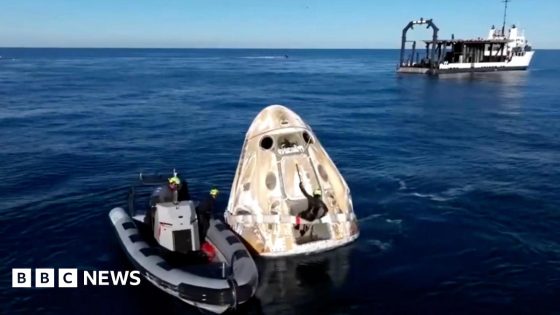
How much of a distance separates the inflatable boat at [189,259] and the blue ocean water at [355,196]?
3.99 ft

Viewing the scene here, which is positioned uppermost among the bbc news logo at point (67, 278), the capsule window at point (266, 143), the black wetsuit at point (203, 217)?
the capsule window at point (266, 143)

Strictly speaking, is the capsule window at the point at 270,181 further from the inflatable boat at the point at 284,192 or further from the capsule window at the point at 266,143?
the capsule window at the point at 266,143

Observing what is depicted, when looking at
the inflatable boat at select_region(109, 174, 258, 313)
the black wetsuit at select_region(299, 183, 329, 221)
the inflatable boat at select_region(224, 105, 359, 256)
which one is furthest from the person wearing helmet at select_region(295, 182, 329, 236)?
the inflatable boat at select_region(109, 174, 258, 313)

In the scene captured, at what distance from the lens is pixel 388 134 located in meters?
44.8

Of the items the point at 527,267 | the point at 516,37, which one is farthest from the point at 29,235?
the point at 516,37

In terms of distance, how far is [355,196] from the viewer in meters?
27.2

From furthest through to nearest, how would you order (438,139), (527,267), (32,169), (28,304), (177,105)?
(177,105) < (438,139) < (32,169) < (527,267) < (28,304)

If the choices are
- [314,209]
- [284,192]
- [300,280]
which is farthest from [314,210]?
[300,280]

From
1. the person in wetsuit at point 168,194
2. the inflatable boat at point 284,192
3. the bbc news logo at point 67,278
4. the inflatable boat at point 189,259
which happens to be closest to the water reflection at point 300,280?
the inflatable boat at point 284,192

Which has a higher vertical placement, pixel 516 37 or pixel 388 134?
pixel 516 37

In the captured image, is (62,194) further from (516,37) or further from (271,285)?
(516,37)

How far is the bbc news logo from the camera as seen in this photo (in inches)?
698

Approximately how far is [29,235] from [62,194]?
5555 millimetres

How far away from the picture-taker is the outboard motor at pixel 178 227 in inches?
685
